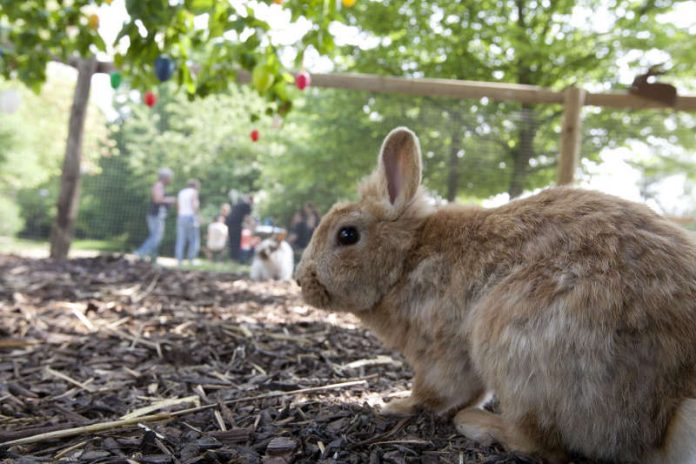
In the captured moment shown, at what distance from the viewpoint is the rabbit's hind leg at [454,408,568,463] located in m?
2.08

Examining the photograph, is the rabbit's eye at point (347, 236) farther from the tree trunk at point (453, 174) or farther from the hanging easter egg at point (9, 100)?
the hanging easter egg at point (9, 100)

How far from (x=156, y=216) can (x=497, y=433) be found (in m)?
9.39

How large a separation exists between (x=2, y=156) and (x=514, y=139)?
24.9m

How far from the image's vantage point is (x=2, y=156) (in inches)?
971

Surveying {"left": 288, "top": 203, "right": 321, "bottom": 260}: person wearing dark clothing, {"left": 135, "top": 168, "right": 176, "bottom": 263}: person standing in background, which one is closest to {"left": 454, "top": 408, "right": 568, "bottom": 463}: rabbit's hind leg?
{"left": 288, "top": 203, "right": 321, "bottom": 260}: person wearing dark clothing

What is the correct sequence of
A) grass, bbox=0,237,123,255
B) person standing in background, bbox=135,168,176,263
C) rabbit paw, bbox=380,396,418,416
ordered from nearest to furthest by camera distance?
1. rabbit paw, bbox=380,396,418,416
2. person standing in background, bbox=135,168,176,263
3. grass, bbox=0,237,123,255

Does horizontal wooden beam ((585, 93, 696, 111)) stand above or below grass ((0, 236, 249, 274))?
above

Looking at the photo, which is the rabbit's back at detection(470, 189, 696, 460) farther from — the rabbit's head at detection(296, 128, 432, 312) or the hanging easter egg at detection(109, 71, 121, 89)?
the hanging easter egg at detection(109, 71, 121, 89)

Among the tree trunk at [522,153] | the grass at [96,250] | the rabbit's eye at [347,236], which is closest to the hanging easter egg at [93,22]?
the rabbit's eye at [347,236]

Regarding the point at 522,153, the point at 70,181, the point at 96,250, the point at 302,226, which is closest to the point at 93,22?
the point at 302,226

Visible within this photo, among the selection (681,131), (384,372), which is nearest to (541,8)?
(681,131)

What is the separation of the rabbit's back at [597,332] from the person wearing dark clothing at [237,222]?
27.1ft

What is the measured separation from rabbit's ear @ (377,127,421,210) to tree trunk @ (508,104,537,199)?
4607 mm

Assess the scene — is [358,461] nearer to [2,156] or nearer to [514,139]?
[514,139]
